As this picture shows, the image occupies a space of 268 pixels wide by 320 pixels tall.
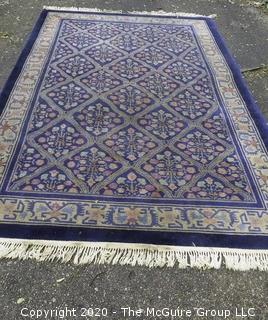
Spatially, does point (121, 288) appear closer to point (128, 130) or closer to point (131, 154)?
point (131, 154)

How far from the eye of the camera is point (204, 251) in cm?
189

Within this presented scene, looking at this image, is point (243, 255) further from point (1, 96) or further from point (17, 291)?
point (1, 96)

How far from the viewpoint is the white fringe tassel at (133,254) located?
1.84m

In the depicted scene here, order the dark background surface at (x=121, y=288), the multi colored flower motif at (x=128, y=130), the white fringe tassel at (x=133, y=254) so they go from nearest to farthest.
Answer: the dark background surface at (x=121, y=288) → the white fringe tassel at (x=133, y=254) → the multi colored flower motif at (x=128, y=130)

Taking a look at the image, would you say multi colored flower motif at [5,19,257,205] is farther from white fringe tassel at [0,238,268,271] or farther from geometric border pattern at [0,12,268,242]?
white fringe tassel at [0,238,268,271]

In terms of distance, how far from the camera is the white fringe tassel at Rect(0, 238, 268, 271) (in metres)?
1.84

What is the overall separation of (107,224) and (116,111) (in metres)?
1.01

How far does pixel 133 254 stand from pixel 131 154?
2.38 ft

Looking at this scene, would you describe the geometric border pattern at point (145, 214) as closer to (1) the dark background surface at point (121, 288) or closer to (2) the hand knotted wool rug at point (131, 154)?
(2) the hand knotted wool rug at point (131, 154)

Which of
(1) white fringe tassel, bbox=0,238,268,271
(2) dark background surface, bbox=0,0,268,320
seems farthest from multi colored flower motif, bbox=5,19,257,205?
(2) dark background surface, bbox=0,0,268,320

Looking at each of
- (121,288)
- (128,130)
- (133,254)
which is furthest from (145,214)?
(128,130)

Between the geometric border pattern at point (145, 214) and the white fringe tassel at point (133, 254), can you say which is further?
the geometric border pattern at point (145, 214)

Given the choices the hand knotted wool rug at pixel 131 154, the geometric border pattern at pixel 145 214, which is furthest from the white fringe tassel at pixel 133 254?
the geometric border pattern at pixel 145 214

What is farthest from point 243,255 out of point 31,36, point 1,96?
point 31,36
